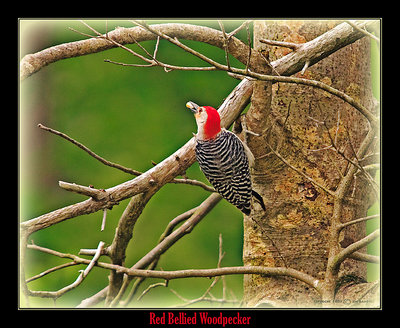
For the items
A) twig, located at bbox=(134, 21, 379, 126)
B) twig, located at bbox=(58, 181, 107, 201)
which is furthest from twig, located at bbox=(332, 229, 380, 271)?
twig, located at bbox=(58, 181, 107, 201)

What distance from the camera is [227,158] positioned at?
247 cm

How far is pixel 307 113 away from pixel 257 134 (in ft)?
0.95

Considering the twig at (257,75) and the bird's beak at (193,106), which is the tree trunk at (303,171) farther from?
the twig at (257,75)

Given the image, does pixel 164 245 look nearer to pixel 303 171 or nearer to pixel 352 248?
pixel 303 171

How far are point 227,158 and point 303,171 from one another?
375 millimetres

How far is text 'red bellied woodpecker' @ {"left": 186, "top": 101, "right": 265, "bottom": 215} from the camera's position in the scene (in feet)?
7.92

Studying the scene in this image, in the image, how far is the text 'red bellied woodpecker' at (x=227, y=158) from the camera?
2.41 m

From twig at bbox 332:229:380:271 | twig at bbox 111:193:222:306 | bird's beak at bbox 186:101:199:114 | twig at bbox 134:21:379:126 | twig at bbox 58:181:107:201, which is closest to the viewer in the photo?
twig at bbox 134:21:379:126

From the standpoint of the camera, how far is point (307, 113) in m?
2.47

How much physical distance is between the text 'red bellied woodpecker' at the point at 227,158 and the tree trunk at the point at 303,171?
61 mm

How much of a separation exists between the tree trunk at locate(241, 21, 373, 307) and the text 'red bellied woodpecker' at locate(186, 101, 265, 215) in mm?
61

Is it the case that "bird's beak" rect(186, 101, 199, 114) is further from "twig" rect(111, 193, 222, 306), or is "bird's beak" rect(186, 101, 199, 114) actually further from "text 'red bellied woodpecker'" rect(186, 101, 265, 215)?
"twig" rect(111, 193, 222, 306)

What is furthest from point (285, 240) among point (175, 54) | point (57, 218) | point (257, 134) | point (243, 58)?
point (175, 54)

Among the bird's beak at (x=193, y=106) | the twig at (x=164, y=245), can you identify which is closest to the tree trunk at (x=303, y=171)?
the bird's beak at (x=193, y=106)
